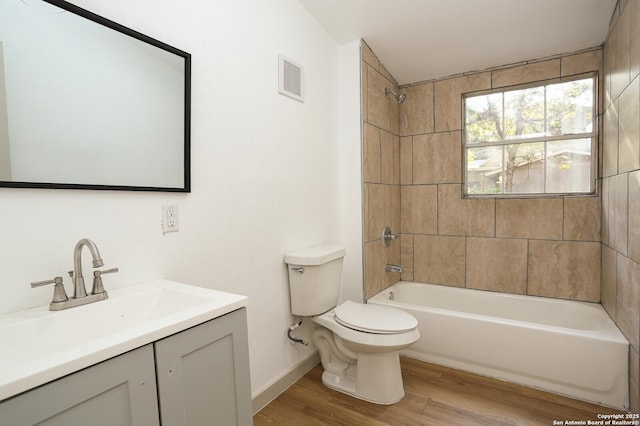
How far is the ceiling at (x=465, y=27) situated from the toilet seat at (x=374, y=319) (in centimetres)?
194

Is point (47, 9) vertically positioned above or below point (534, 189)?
above

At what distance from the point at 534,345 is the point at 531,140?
1616 millimetres

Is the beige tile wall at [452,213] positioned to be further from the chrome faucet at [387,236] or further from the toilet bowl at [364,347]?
the toilet bowl at [364,347]

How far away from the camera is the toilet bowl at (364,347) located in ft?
6.07

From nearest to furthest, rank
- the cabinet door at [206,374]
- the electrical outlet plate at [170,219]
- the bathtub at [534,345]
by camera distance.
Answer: the cabinet door at [206,374] < the electrical outlet plate at [170,219] < the bathtub at [534,345]

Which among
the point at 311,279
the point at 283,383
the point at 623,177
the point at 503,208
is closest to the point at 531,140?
the point at 503,208

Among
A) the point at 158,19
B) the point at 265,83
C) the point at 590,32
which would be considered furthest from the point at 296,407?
the point at 590,32

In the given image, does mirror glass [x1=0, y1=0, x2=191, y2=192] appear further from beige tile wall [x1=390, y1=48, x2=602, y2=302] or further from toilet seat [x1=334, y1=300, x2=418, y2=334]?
beige tile wall [x1=390, y1=48, x2=602, y2=302]

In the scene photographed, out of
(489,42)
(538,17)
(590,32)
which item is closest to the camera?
(538,17)

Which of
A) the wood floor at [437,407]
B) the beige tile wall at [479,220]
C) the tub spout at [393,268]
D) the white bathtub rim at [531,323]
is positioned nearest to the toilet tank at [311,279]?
the wood floor at [437,407]

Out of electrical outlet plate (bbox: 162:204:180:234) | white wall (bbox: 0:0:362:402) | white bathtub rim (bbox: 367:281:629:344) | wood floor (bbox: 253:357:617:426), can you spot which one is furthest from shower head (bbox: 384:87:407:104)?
wood floor (bbox: 253:357:617:426)

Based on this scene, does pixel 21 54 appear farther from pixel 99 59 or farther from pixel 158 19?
pixel 158 19

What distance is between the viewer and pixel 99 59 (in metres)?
1.15

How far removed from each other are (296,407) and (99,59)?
1.92 metres
